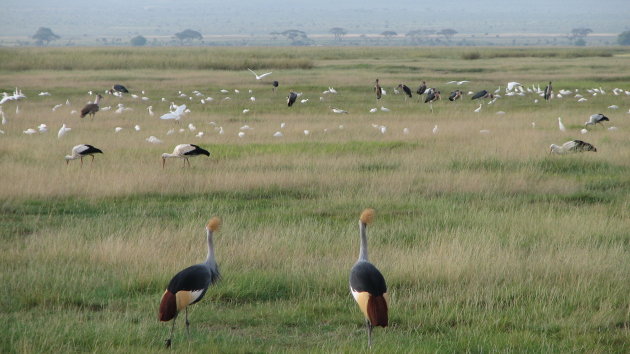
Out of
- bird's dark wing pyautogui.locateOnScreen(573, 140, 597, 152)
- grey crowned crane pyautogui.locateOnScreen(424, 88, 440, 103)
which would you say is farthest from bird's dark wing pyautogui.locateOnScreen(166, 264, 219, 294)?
grey crowned crane pyautogui.locateOnScreen(424, 88, 440, 103)

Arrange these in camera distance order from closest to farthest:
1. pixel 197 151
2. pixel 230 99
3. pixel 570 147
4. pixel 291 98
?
1. pixel 197 151
2. pixel 570 147
3. pixel 291 98
4. pixel 230 99

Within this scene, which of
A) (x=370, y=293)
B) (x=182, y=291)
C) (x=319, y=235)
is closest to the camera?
(x=370, y=293)

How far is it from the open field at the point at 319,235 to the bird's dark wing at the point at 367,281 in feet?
2.17

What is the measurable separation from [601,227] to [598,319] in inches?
159

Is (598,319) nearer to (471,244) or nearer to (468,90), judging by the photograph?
(471,244)

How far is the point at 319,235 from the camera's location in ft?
35.7

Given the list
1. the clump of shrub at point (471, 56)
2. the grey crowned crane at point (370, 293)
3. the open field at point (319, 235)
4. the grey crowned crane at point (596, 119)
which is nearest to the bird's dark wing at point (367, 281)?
the grey crowned crane at point (370, 293)

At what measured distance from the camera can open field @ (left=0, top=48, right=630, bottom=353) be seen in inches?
288

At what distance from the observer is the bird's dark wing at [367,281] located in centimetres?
610

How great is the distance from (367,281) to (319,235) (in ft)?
15.7

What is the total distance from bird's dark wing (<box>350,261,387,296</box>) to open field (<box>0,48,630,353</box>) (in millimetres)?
662

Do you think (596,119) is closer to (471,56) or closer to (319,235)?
(319,235)

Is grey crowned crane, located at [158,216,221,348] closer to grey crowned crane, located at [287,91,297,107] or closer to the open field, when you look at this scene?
the open field

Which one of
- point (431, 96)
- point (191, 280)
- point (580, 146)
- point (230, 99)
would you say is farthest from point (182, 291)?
point (230, 99)
